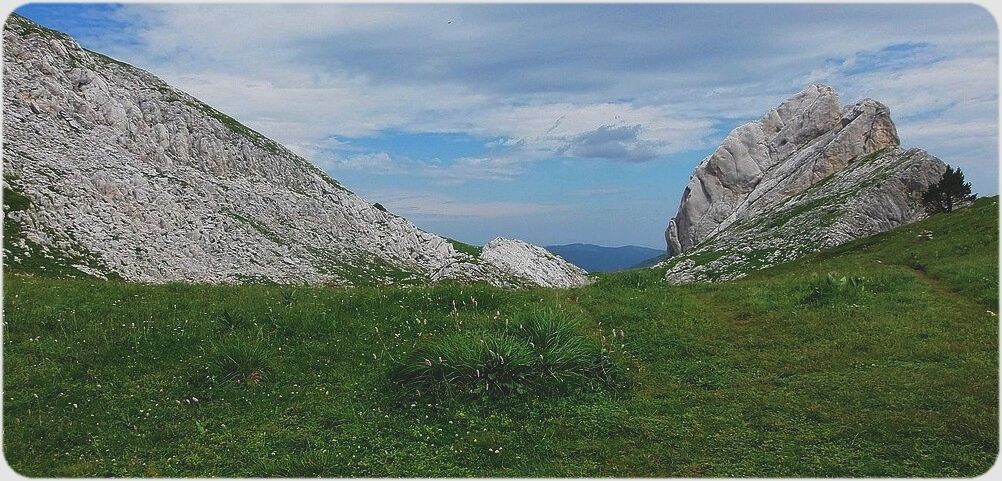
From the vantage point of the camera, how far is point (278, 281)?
6300cm

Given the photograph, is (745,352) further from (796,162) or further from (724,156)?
(724,156)

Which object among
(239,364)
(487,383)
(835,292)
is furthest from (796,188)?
(239,364)

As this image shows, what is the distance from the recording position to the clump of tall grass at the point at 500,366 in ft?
37.9

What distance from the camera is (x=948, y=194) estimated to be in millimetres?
61094

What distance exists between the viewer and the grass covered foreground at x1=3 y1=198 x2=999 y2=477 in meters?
9.62

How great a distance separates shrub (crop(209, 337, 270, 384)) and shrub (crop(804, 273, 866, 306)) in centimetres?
1392

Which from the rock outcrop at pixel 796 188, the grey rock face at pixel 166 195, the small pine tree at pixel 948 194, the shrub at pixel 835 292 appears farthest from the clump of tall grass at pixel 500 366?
the small pine tree at pixel 948 194

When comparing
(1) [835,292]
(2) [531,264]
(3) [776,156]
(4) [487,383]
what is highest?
(3) [776,156]

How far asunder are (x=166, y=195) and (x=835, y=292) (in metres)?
65.6

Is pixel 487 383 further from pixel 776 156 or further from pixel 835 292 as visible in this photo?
pixel 776 156

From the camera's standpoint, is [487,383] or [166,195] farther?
[166,195]

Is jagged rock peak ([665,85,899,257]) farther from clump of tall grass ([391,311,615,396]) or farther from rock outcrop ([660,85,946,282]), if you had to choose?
clump of tall grass ([391,311,615,396])

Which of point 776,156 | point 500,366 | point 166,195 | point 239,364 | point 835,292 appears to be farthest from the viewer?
point 776,156

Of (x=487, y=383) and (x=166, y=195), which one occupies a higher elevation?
(x=166, y=195)
